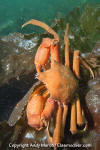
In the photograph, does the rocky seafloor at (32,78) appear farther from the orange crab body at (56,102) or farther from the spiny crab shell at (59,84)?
the spiny crab shell at (59,84)

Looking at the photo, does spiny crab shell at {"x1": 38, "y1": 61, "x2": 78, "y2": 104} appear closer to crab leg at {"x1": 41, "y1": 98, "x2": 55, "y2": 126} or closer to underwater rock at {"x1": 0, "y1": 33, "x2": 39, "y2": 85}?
crab leg at {"x1": 41, "y1": 98, "x2": 55, "y2": 126}

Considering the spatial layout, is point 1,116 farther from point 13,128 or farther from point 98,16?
point 98,16

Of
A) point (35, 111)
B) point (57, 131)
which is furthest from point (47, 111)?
point (57, 131)

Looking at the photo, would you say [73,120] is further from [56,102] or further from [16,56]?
[16,56]

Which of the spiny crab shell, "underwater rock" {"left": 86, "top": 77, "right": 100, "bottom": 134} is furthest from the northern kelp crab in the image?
"underwater rock" {"left": 86, "top": 77, "right": 100, "bottom": 134}

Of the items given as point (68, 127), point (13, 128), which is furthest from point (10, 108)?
point (68, 127)
